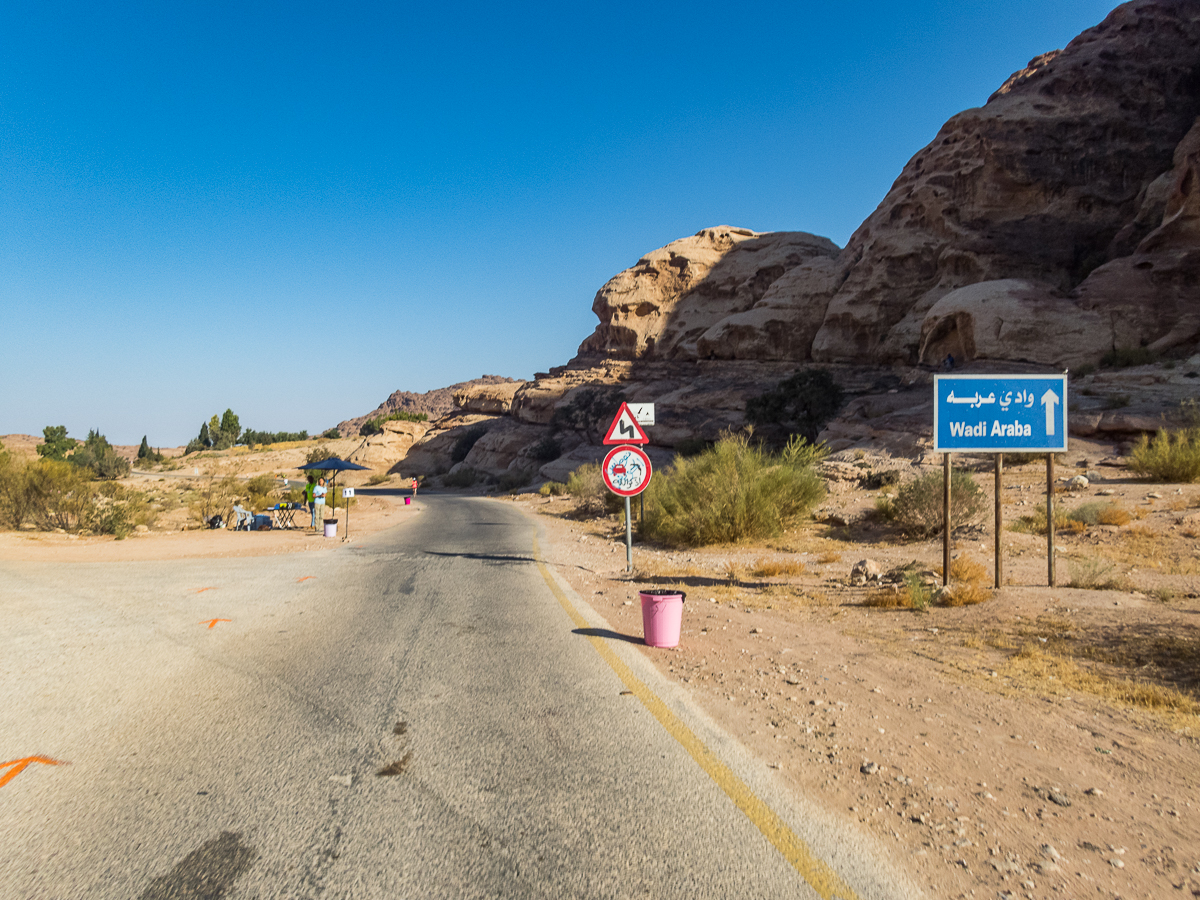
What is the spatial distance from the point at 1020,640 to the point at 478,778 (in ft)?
18.0

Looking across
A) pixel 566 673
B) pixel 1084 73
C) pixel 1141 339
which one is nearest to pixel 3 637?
pixel 566 673

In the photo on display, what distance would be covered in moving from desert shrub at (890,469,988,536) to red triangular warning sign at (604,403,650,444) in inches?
237

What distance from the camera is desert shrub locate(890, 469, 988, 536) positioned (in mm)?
13094

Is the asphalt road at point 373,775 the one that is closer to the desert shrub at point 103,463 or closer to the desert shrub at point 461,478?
the desert shrub at point 461,478

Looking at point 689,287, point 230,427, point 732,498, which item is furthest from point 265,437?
point 732,498

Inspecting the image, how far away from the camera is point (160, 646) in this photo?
6574 mm

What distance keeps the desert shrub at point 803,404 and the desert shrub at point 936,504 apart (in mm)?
22402

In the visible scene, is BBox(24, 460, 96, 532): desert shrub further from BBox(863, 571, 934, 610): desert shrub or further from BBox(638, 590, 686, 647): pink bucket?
BBox(863, 571, 934, 610): desert shrub

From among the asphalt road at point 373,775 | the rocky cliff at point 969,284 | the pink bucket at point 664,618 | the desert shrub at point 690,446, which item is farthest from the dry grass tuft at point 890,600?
the desert shrub at point 690,446

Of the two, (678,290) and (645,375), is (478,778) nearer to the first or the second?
(645,375)

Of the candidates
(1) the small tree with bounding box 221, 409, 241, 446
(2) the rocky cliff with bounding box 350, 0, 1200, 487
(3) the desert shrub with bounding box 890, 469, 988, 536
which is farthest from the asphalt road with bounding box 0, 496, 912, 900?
(1) the small tree with bounding box 221, 409, 241, 446

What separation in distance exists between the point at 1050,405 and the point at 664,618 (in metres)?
6.10

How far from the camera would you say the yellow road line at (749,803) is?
2666mm

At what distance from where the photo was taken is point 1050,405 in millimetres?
8805
